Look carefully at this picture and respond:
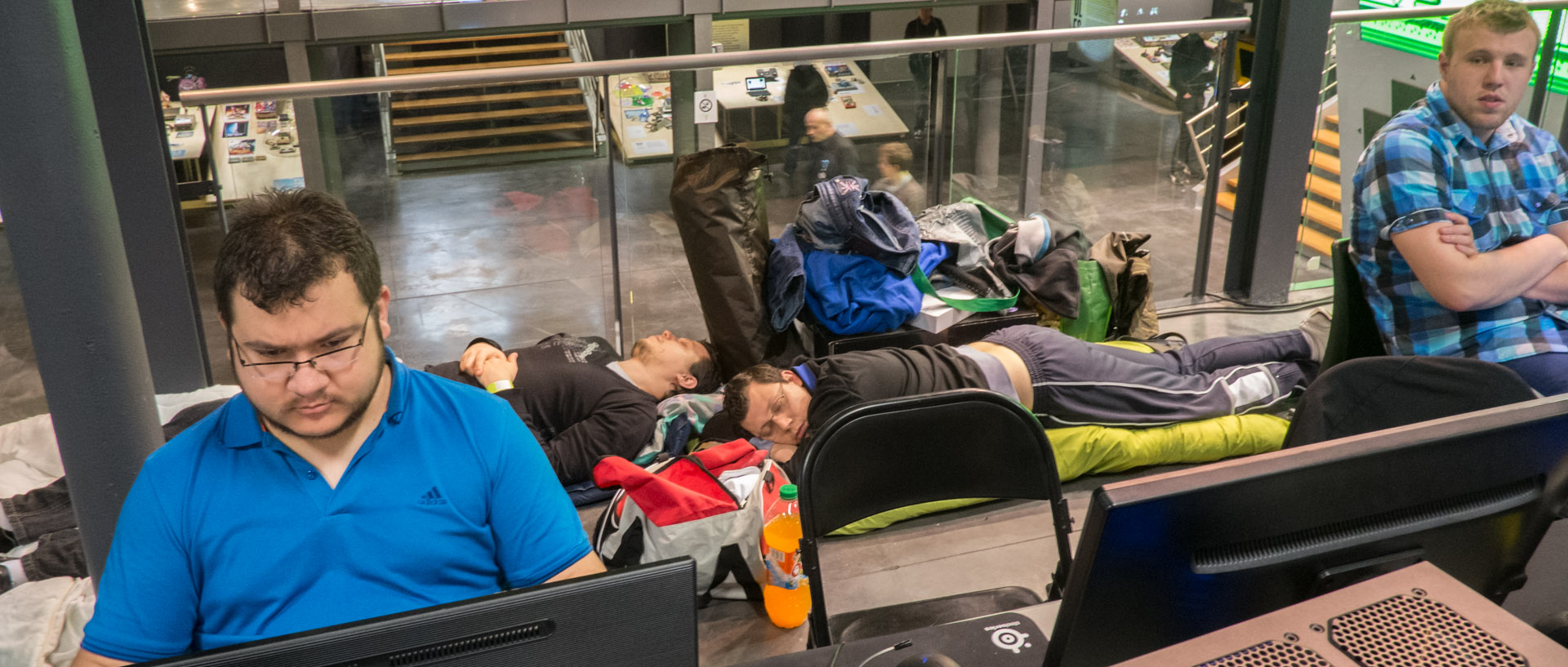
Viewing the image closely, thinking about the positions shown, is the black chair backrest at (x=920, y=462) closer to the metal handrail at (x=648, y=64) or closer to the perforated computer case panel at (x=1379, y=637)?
the perforated computer case panel at (x=1379, y=637)

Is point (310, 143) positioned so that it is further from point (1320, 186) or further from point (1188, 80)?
point (1320, 186)

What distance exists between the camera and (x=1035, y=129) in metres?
4.50

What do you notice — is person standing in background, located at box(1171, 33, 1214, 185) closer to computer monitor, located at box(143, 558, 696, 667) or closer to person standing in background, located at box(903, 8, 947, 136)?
person standing in background, located at box(903, 8, 947, 136)

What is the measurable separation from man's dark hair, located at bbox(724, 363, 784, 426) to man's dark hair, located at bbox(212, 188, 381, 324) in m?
1.89

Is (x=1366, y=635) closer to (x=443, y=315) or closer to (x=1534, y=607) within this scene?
(x=1534, y=607)

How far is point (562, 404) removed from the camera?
334cm

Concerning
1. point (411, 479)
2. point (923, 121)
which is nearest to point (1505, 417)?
point (411, 479)

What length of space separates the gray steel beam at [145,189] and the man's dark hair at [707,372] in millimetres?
1677

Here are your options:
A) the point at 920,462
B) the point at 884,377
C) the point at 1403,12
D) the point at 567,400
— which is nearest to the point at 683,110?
the point at 567,400

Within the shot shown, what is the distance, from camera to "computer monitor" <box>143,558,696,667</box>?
0.93 m

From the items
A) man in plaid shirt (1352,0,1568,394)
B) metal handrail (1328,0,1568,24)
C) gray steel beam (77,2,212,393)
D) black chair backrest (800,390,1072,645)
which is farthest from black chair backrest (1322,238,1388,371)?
gray steel beam (77,2,212,393)

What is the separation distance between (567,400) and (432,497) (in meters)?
1.91

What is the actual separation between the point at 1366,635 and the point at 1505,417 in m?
0.30

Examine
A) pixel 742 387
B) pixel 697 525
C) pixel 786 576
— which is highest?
pixel 742 387
